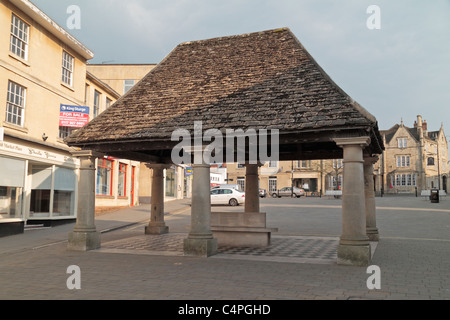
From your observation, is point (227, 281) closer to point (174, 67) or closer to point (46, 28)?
point (174, 67)

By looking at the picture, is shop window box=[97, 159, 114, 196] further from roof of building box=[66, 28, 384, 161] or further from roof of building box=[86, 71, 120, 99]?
roof of building box=[66, 28, 384, 161]

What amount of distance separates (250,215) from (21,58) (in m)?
11.6

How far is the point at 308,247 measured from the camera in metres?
12.1

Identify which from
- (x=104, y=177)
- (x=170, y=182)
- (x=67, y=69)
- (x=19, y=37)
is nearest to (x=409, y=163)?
(x=170, y=182)

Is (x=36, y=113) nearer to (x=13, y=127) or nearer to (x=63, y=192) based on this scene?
(x=13, y=127)

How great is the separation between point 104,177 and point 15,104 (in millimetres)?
10899

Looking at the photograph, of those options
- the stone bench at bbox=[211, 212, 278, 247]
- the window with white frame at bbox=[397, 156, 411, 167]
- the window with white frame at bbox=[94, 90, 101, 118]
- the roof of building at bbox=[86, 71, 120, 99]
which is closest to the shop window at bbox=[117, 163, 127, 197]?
the window with white frame at bbox=[94, 90, 101, 118]

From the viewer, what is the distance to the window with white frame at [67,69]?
19.7 m

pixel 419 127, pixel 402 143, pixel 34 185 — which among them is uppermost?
pixel 419 127

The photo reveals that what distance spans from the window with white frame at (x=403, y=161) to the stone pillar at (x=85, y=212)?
205 ft

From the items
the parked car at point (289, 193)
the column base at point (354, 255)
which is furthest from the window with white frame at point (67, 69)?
the parked car at point (289, 193)

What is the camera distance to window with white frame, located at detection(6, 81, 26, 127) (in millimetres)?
15616

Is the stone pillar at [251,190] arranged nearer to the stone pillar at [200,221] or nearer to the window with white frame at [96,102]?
the stone pillar at [200,221]

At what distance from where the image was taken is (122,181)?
29.0m
